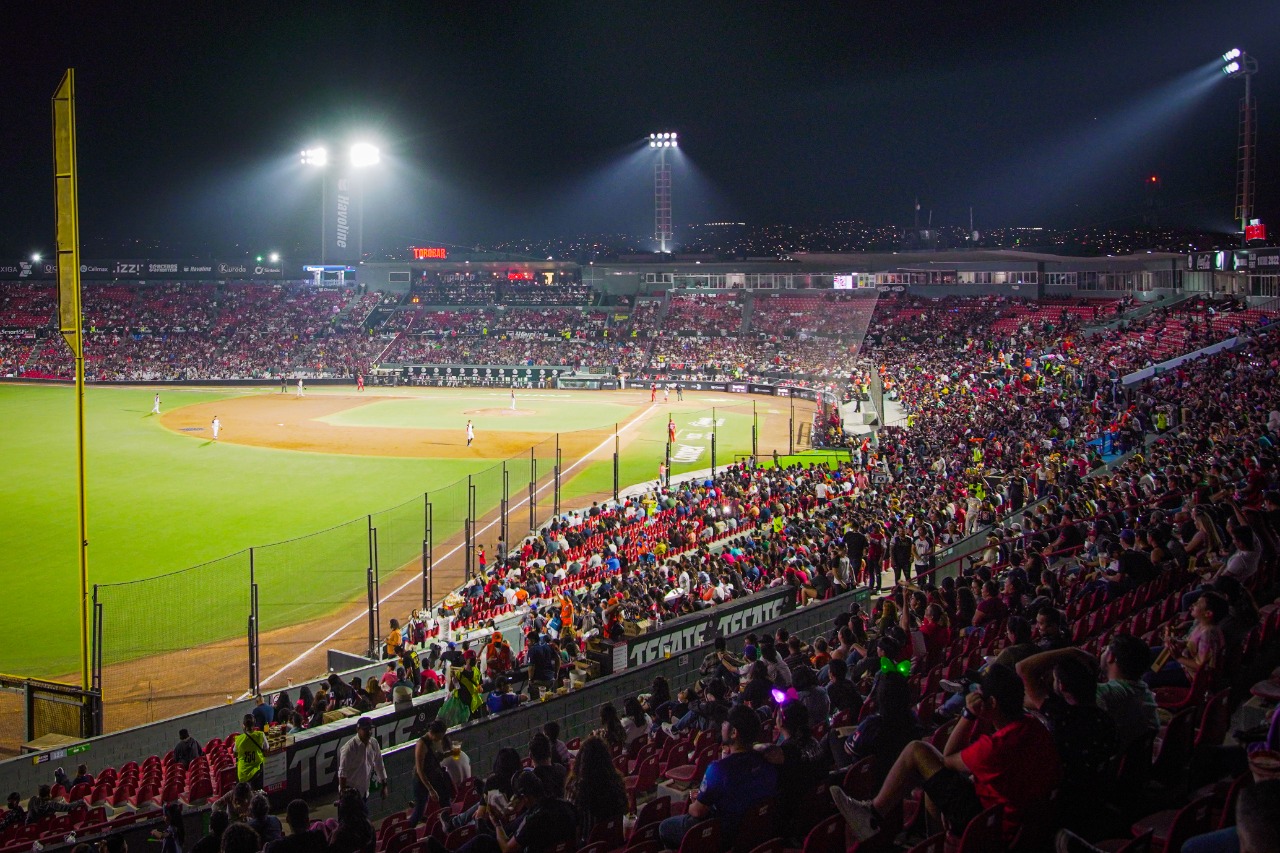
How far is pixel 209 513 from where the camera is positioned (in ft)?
103

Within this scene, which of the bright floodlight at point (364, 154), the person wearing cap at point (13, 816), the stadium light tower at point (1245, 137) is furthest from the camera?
the bright floodlight at point (364, 154)

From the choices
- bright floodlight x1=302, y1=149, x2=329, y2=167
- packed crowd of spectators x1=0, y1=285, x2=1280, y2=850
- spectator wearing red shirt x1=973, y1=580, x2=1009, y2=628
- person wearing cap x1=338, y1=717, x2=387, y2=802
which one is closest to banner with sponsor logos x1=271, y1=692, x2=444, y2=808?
packed crowd of spectators x1=0, y1=285, x2=1280, y2=850

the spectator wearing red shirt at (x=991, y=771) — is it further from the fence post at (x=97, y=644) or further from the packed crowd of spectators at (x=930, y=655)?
the fence post at (x=97, y=644)

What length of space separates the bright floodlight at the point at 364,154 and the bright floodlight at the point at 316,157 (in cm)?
252

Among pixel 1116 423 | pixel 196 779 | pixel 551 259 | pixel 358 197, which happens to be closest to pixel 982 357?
pixel 1116 423

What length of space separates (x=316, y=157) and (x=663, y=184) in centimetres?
3232

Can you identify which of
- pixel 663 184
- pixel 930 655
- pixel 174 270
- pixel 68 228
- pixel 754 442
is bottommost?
pixel 930 655

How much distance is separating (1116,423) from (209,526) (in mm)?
26330

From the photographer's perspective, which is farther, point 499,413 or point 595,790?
point 499,413

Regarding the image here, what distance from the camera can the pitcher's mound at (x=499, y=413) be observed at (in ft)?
190

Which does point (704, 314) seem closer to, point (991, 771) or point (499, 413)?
point (499, 413)

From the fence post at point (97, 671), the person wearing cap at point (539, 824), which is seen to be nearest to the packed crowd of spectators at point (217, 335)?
the fence post at point (97, 671)

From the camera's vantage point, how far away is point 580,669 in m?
12.4

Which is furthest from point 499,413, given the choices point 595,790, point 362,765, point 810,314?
point 595,790
